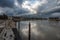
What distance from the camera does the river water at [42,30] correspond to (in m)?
5.72

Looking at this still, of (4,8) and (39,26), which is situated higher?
(4,8)

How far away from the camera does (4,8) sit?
18.7 feet

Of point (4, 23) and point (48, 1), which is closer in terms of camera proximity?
point (4, 23)

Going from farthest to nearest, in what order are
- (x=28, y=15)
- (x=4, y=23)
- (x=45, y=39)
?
(x=45, y=39)
(x=28, y=15)
(x=4, y=23)

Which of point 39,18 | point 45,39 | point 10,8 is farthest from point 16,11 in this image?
point 45,39

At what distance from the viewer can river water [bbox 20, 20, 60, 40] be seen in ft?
18.8

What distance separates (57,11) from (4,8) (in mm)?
2580

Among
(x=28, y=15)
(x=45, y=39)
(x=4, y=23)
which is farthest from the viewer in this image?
(x=45, y=39)

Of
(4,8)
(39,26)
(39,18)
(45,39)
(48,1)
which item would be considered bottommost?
(45,39)

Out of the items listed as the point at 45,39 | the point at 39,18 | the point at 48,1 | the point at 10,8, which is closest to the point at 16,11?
the point at 10,8

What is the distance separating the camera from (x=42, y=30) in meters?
6.12

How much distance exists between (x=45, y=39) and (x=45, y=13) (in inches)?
53.5

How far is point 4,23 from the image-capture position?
532 centimetres

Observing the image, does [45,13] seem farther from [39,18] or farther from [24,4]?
[24,4]
